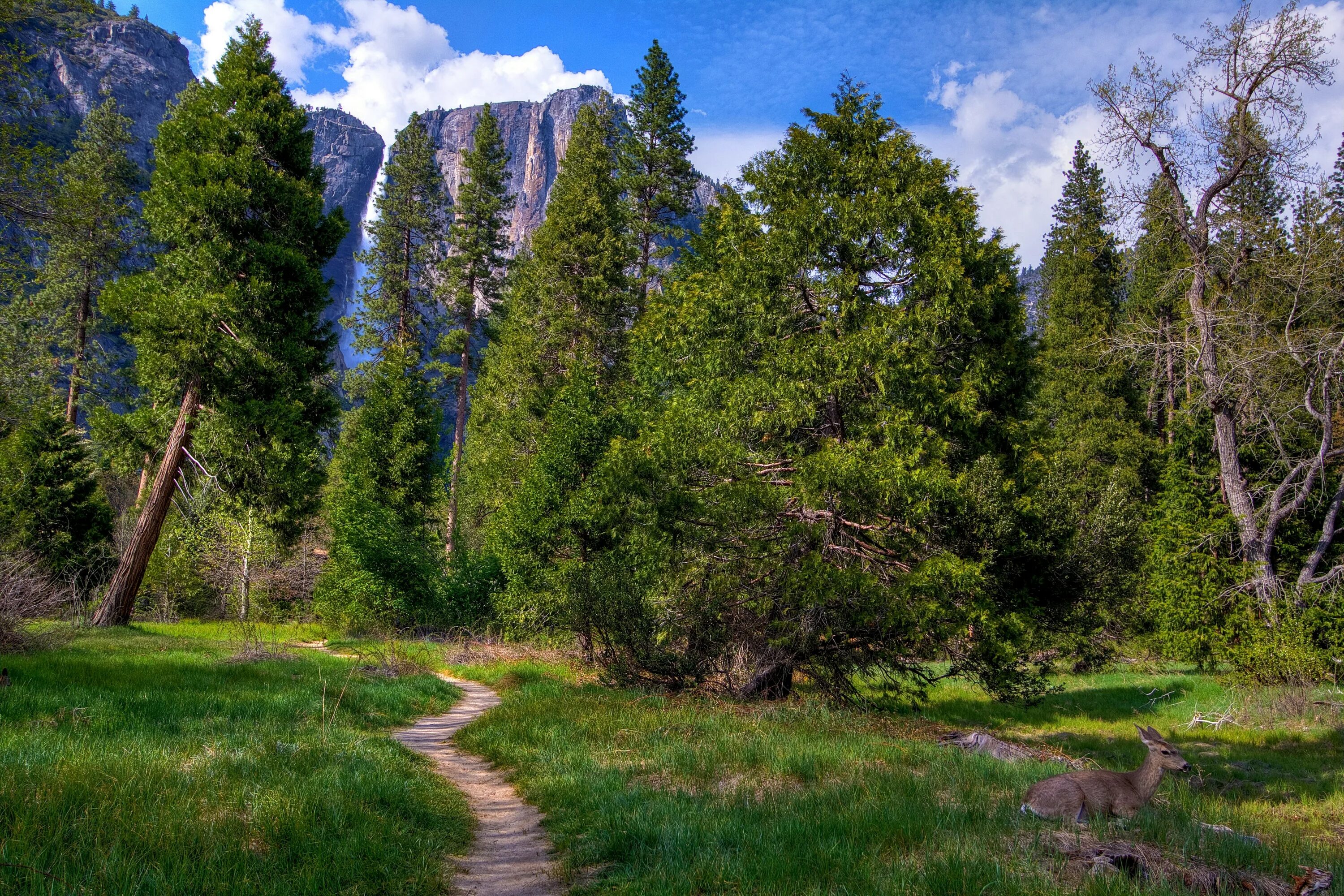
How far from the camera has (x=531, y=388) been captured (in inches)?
1020

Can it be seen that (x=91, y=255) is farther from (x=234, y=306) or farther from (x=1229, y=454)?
(x=1229, y=454)

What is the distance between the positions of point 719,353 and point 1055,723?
37.5ft

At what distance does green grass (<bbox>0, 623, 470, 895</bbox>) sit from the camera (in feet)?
11.2

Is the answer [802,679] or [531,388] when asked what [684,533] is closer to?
[802,679]

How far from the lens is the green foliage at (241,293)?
16.6m

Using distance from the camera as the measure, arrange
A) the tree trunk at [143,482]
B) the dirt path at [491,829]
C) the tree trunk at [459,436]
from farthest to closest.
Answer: the tree trunk at [459,436]
the tree trunk at [143,482]
the dirt path at [491,829]

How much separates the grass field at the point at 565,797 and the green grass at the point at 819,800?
0.03 m

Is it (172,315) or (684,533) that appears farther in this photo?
(172,315)

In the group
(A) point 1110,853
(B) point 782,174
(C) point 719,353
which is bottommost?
(A) point 1110,853

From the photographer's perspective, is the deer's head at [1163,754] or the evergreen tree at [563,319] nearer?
the deer's head at [1163,754]

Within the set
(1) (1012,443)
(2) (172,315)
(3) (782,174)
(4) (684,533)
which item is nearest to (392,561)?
(2) (172,315)

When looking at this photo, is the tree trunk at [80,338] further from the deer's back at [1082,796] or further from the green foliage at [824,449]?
the deer's back at [1082,796]

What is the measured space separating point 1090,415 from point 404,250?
3553 centimetres

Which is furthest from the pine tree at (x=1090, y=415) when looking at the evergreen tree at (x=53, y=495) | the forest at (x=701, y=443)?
the evergreen tree at (x=53, y=495)
